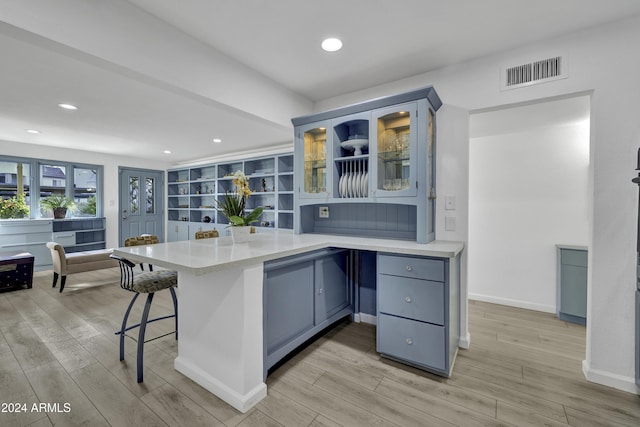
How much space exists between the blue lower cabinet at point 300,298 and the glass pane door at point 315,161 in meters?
0.74

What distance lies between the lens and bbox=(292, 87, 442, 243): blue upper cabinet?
2.37m

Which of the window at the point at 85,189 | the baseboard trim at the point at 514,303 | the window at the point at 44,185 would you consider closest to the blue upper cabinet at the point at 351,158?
the baseboard trim at the point at 514,303

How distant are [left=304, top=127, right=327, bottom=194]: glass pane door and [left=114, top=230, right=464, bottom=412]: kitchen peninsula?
102cm

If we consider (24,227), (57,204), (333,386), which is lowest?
(333,386)

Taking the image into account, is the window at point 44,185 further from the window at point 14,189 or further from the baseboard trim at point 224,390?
the baseboard trim at point 224,390

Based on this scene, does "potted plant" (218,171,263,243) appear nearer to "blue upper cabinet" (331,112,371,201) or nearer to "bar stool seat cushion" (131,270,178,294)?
"bar stool seat cushion" (131,270,178,294)

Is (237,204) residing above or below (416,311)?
above

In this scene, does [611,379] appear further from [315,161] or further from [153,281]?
[153,281]

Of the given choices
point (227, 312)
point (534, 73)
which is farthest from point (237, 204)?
point (534, 73)

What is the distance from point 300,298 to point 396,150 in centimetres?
152

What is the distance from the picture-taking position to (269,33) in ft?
6.95

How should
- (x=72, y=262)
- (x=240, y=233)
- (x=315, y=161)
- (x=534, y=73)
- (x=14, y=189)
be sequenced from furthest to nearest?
(x=14, y=189)
(x=72, y=262)
(x=315, y=161)
(x=240, y=233)
(x=534, y=73)

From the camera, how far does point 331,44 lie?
2250 millimetres

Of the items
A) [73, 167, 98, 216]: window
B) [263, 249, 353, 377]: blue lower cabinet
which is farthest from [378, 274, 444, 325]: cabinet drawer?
[73, 167, 98, 216]: window
